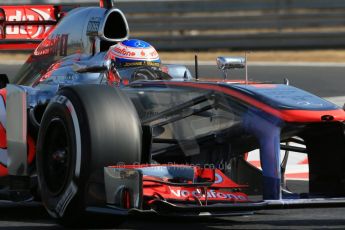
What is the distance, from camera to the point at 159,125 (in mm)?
6734

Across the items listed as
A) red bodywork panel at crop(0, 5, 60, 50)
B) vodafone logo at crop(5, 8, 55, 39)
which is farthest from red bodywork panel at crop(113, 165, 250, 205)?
vodafone logo at crop(5, 8, 55, 39)

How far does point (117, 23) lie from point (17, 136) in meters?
2.01

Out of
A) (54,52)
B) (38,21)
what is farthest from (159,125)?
(38,21)

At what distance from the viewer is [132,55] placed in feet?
26.3

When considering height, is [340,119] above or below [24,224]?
above

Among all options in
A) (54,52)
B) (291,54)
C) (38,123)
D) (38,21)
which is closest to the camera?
(38,123)

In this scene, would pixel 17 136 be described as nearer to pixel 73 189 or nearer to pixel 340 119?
pixel 73 189

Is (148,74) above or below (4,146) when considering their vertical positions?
above

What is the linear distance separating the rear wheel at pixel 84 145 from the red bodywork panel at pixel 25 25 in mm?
3019

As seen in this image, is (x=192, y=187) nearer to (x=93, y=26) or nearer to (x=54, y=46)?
(x=93, y=26)

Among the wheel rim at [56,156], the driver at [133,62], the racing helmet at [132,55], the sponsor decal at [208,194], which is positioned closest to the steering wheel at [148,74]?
the driver at [133,62]

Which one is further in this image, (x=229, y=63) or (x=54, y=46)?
(x=54, y=46)

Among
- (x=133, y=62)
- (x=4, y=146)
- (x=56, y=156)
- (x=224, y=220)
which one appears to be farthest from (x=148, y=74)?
(x=56, y=156)

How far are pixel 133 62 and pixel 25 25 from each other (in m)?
1.93
